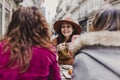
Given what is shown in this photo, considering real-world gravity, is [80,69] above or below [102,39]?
below

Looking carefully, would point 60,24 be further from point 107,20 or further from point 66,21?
point 107,20

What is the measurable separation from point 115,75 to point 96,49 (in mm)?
234

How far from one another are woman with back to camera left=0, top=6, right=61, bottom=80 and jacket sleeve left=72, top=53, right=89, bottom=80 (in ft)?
1.78

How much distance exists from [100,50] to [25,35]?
74cm

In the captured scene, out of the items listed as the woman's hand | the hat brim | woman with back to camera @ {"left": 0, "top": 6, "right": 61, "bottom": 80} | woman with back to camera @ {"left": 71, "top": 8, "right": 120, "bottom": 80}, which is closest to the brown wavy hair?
woman with back to camera @ {"left": 0, "top": 6, "right": 61, "bottom": 80}

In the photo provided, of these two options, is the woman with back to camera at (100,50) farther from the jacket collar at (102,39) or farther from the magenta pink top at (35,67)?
the magenta pink top at (35,67)

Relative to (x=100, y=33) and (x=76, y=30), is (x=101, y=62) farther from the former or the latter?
(x=76, y=30)

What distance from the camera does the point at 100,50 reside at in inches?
90.8

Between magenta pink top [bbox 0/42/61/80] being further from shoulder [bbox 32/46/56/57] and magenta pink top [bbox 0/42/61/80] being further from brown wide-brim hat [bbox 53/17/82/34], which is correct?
brown wide-brim hat [bbox 53/17/82/34]

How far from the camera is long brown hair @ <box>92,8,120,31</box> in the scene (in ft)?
A: 7.78

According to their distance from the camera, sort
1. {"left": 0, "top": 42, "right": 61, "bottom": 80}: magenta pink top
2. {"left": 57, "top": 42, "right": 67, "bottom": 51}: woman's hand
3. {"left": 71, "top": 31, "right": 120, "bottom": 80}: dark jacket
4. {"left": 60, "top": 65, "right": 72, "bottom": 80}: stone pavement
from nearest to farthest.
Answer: {"left": 71, "top": 31, "right": 120, "bottom": 80}: dark jacket
{"left": 0, "top": 42, "right": 61, "bottom": 80}: magenta pink top
{"left": 60, "top": 65, "right": 72, "bottom": 80}: stone pavement
{"left": 57, "top": 42, "right": 67, "bottom": 51}: woman's hand

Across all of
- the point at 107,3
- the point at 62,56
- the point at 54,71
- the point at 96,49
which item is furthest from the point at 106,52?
the point at 107,3

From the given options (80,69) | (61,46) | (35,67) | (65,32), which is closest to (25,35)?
(35,67)

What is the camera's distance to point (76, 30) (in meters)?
4.53
